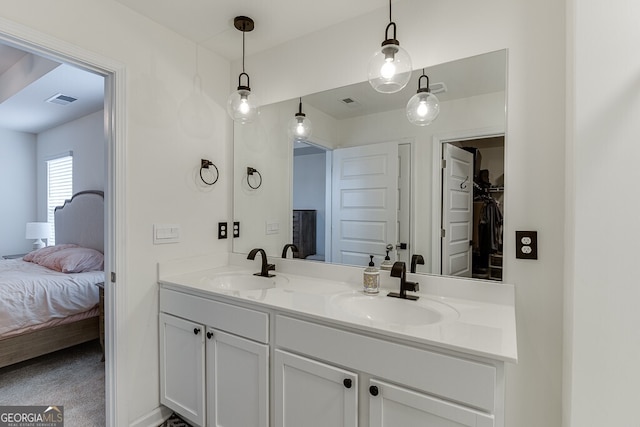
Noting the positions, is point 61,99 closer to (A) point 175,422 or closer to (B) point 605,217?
(A) point 175,422

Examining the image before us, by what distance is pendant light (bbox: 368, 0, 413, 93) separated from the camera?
1322mm

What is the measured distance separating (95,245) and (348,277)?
10.7 feet

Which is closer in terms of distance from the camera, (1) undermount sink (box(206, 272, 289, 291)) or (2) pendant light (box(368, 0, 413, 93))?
(2) pendant light (box(368, 0, 413, 93))

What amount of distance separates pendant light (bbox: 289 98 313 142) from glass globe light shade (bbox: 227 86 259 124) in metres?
0.29

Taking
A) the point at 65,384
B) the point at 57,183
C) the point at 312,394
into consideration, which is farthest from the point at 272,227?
the point at 57,183

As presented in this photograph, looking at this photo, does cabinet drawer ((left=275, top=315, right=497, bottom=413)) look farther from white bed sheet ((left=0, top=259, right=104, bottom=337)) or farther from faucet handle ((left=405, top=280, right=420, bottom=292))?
white bed sheet ((left=0, top=259, right=104, bottom=337))

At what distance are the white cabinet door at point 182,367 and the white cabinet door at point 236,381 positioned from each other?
0.22 ft

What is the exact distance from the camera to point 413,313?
1.44 metres

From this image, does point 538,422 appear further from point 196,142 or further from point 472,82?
point 196,142

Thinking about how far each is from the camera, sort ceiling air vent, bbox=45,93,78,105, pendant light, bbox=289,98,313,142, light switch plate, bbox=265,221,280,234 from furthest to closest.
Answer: ceiling air vent, bbox=45,93,78,105, light switch plate, bbox=265,221,280,234, pendant light, bbox=289,98,313,142

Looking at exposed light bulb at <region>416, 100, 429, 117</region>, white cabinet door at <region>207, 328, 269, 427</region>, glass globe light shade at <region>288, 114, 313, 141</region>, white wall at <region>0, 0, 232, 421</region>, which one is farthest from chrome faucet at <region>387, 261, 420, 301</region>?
white wall at <region>0, 0, 232, 421</region>

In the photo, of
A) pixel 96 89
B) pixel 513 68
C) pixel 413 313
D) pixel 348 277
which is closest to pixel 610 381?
pixel 413 313

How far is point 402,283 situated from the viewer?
149 centimetres

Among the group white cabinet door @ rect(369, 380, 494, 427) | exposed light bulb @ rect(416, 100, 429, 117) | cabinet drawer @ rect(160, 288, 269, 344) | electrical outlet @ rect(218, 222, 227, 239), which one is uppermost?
exposed light bulb @ rect(416, 100, 429, 117)
